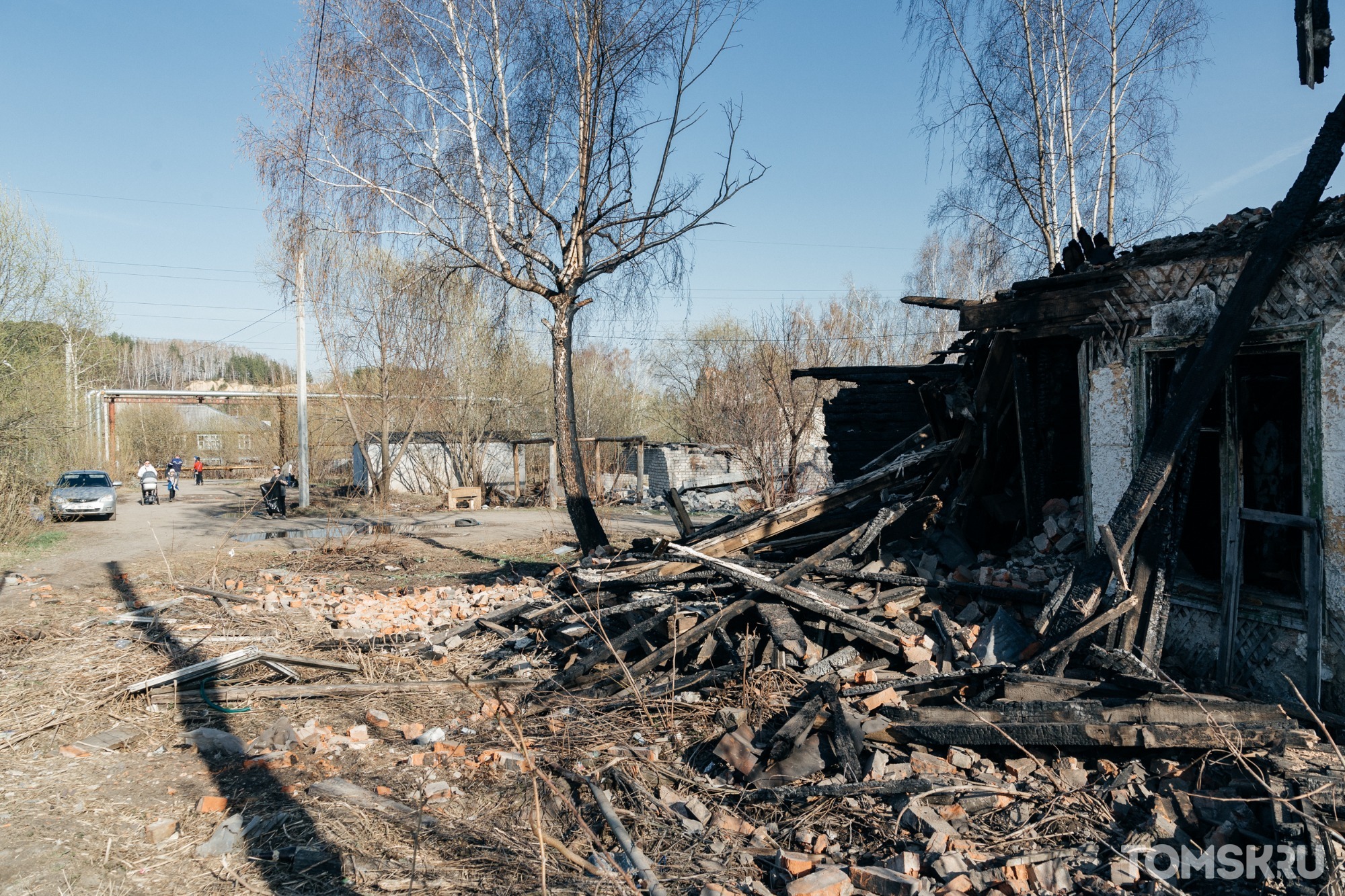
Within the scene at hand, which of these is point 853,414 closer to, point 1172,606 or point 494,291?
point 494,291

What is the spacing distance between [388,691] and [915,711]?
4.22 m

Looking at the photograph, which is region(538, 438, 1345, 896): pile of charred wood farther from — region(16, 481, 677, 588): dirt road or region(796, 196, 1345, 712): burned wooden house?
region(16, 481, 677, 588): dirt road

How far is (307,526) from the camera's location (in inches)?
754

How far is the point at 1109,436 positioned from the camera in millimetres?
5801

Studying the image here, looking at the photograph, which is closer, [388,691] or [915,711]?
[915,711]

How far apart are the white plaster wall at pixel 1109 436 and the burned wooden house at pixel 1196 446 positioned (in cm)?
1

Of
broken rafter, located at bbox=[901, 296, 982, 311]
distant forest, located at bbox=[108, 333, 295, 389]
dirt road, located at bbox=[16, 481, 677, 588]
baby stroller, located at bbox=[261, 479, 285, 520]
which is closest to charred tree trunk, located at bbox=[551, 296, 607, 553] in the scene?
dirt road, located at bbox=[16, 481, 677, 588]

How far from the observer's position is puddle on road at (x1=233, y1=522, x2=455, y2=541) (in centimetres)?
1658

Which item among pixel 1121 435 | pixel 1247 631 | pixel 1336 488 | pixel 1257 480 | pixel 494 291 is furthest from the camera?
pixel 494 291

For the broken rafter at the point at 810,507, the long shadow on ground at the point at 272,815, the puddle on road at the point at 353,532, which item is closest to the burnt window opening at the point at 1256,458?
the broken rafter at the point at 810,507

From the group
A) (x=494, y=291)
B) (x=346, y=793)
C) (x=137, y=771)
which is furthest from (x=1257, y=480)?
(x=494, y=291)

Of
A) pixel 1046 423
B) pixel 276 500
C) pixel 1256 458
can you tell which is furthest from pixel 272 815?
pixel 276 500

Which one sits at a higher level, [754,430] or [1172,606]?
[754,430]

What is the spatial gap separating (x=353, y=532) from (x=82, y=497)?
1002 cm
